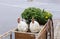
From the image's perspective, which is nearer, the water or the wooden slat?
the wooden slat

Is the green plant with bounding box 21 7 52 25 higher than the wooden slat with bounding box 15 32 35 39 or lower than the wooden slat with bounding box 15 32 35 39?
higher

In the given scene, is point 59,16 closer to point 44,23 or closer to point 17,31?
point 44,23

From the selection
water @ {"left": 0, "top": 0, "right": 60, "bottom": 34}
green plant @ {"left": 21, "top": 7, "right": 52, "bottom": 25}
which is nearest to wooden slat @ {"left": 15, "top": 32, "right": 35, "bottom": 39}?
green plant @ {"left": 21, "top": 7, "right": 52, "bottom": 25}

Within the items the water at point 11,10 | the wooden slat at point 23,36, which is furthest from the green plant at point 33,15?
the water at point 11,10

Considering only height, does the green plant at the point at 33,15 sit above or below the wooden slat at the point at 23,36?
above

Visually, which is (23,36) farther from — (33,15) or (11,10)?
(11,10)

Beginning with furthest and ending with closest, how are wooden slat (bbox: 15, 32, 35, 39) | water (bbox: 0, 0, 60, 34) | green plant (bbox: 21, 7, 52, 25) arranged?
water (bbox: 0, 0, 60, 34)
green plant (bbox: 21, 7, 52, 25)
wooden slat (bbox: 15, 32, 35, 39)

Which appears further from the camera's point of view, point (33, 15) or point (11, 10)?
point (11, 10)

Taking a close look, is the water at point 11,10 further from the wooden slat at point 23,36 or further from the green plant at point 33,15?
the wooden slat at point 23,36

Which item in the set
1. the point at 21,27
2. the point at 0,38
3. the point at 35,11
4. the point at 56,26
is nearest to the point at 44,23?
the point at 35,11

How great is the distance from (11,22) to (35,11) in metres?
2.30

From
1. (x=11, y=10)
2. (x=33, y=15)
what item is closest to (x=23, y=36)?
(x=33, y=15)

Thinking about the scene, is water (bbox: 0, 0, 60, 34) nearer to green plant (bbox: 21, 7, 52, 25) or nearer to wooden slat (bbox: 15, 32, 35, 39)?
green plant (bbox: 21, 7, 52, 25)

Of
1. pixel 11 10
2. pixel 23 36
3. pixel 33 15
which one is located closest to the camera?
pixel 23 36
